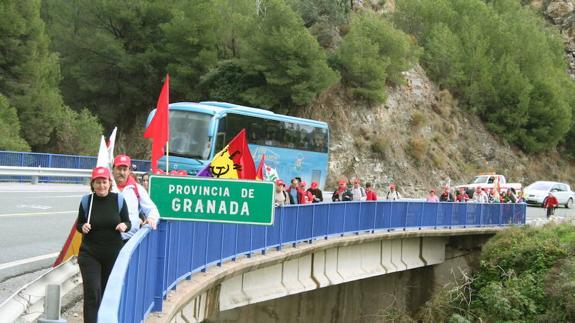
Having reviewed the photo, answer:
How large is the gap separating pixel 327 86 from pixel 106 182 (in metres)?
40.5

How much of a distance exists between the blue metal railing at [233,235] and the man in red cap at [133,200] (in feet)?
0.57

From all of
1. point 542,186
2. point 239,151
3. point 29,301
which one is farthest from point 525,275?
point 542,186

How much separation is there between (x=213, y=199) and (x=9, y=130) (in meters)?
31.6

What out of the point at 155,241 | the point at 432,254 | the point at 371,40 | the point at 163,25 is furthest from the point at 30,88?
the point at 155,241

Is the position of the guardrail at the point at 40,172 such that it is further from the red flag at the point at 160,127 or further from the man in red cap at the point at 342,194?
the red flag at the point at 160,127

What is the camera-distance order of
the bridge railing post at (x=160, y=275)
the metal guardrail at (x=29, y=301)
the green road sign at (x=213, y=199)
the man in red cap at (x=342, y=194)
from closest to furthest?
the metal guardrail at (x=29, y=301)
the green road sign at (x=213, y=199)
the bridge railing post at (x=160, y=275)
the man in red cap at (x=342, y=194)

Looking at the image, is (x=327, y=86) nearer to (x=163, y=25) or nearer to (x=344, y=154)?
(x=344, y=154)

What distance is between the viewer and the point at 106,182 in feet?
22.5

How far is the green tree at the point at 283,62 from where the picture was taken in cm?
4578

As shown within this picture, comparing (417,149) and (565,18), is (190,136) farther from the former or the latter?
(565,18)

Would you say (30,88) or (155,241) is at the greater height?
(30,88)

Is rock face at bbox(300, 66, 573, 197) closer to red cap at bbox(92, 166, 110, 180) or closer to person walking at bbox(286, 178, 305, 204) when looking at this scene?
person walking at bbox(286, 178, 305, 204)

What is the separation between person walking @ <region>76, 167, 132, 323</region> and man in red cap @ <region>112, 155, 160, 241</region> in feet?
1.63

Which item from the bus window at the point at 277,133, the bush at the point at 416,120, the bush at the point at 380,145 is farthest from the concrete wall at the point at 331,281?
the bush at the point at 416,120
